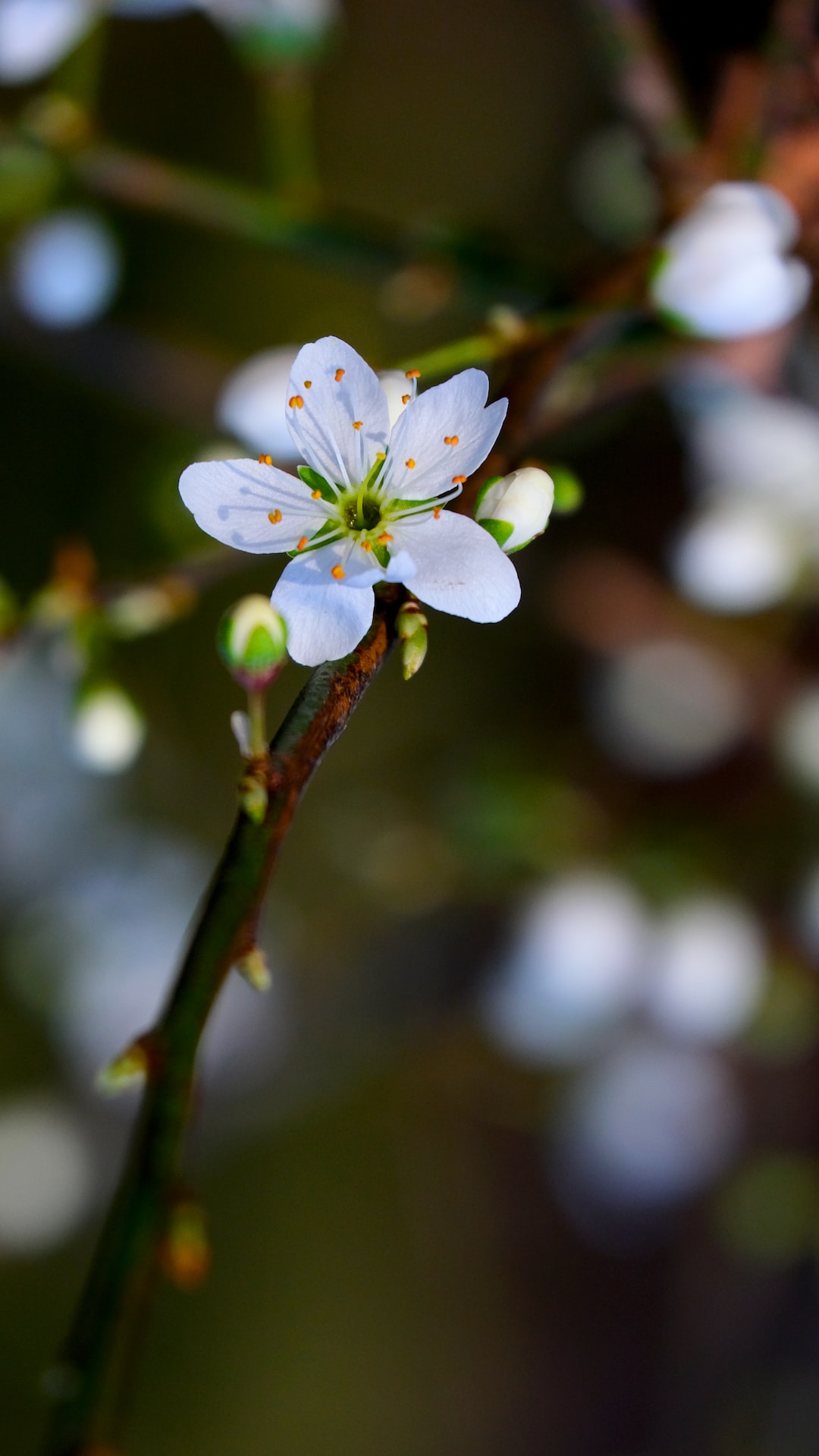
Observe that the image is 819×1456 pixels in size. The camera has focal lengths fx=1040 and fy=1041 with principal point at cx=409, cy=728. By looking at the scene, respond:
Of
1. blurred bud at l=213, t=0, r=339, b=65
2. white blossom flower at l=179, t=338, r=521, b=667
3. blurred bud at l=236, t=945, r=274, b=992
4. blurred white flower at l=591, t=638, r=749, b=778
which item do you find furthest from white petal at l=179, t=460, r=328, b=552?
blurred white flower at l=591, t=638, r=749, b=778

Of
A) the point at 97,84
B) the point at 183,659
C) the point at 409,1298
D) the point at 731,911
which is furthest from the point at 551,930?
the point at 97,84

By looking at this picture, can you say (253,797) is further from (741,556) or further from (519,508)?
(741,556)

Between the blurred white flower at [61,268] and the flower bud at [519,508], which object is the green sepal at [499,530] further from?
the blurred white flower at [61,268]

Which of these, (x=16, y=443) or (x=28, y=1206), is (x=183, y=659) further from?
(x=28, y=1206)

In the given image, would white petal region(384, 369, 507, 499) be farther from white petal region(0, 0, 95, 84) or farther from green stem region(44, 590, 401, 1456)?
white petal region(0, 0, 95, 84)

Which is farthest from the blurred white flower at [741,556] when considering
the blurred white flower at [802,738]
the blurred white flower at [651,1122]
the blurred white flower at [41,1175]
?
the blurred white flower at [41,1175]

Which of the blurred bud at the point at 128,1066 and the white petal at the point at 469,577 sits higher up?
the white petal at the point at 469,577

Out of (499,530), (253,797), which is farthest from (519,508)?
(253,797)
